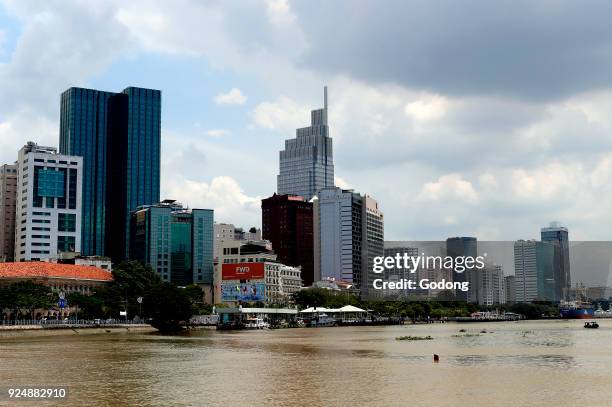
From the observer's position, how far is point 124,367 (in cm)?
7056

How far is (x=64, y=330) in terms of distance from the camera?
484 feet

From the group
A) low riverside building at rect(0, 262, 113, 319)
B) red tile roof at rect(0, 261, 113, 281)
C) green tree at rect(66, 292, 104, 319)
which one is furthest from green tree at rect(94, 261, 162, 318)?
red tile roof at rect(0, 261, 113, 281)

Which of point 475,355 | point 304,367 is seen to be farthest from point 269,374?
point 475,355

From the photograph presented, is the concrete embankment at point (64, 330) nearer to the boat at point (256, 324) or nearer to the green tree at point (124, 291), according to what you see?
the green tree at point (124, 291)

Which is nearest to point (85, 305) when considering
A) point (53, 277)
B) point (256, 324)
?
point (53, 277)

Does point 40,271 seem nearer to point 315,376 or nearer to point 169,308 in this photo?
point 169,308

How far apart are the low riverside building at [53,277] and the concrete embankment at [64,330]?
1883 cm

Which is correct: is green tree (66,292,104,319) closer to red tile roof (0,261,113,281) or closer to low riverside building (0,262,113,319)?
low riverside building (0,262,113,319)

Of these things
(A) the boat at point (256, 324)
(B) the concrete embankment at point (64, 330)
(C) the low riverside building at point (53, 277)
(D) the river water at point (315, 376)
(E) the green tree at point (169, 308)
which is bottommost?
(A) the boat at point (256, 324)

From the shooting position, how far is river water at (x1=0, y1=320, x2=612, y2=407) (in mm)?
49500

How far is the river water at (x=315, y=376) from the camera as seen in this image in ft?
162

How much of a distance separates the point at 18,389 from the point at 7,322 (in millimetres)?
103050

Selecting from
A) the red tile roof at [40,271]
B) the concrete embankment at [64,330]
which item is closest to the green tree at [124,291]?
the red tile roof at [40,271]

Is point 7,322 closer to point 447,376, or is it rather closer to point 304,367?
point 304,367
